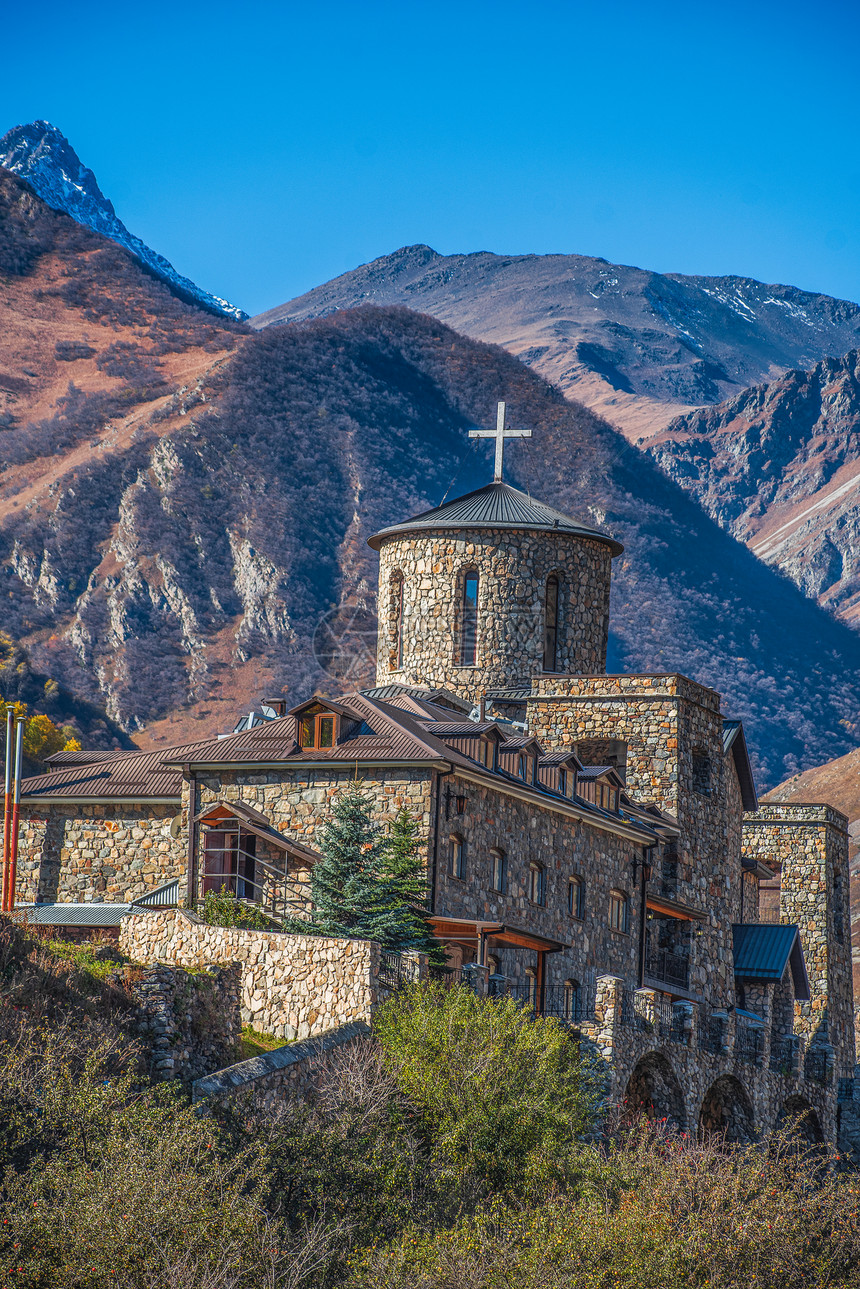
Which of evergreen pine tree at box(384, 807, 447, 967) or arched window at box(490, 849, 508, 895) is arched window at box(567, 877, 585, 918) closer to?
arched window at box(490, 849, 508, 895)

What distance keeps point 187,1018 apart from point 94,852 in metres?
13.5

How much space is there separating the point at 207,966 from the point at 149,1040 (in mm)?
2853

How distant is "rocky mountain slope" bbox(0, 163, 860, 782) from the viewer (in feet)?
366

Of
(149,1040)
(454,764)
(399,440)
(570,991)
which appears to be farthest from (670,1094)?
(399,440)

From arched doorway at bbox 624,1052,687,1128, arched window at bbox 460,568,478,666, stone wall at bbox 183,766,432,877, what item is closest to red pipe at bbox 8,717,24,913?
stone wall at bbox 183,766,432,877

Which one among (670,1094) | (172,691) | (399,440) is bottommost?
(670,1094)

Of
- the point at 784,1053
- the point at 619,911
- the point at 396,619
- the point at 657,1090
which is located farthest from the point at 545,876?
the point at 396,619

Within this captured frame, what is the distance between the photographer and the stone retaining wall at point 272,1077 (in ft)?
67.6

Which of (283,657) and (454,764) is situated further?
(283,657)

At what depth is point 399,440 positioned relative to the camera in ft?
433

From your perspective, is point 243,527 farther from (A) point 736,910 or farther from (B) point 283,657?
(A) point 736,910

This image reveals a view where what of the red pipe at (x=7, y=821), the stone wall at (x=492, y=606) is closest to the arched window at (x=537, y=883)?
the red pipe at (x=7, y=821)

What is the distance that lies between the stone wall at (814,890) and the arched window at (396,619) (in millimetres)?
12295

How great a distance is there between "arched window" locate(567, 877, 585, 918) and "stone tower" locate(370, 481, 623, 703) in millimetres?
9378
